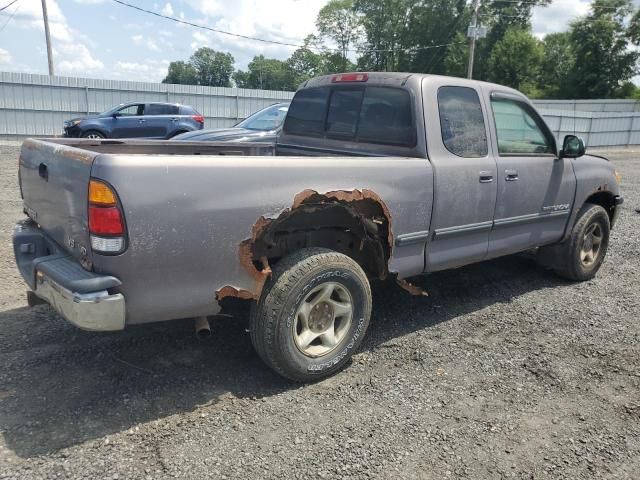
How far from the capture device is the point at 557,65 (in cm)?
6134

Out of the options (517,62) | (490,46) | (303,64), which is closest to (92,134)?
(517,62)

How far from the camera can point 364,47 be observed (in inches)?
2955

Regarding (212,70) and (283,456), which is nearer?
(283,456)

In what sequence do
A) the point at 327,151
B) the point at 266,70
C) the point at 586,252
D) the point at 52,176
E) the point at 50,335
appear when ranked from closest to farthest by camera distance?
1. the point at 52,176
2. the point at 50,335
3. the point at 327,151
4. the point at 586,252
5. the point at 266,70

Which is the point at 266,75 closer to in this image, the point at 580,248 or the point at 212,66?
the point at 212,66

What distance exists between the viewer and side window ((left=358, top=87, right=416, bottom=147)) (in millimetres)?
4105

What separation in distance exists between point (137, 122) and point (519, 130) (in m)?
14.5

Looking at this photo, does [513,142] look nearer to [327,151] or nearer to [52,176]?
[327,151]

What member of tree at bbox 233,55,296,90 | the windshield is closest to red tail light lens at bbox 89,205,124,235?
the windshield

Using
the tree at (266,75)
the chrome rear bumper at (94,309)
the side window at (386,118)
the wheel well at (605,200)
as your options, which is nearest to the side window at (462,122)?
the side window at (386,118)

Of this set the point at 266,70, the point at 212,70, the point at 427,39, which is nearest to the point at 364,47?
the point at 427,39

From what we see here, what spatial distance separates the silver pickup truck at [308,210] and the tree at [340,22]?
74.7 m

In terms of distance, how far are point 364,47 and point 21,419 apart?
254ft

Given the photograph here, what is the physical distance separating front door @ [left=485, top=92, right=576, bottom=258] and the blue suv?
46.1 ft
